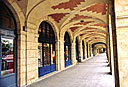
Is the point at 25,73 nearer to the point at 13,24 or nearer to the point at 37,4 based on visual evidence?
the point at 13,24

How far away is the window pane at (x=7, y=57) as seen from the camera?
391 cm

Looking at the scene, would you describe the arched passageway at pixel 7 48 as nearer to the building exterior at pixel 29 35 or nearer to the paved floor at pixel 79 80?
the building exterior at pixel 29 35

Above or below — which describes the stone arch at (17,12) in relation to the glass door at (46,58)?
above

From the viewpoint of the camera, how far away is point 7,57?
4.09 metres

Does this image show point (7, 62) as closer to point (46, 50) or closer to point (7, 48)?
point (7, 48)

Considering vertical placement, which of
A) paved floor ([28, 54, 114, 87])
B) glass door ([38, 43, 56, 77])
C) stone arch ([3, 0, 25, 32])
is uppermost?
stone arch ([3, 0, 25, 32])

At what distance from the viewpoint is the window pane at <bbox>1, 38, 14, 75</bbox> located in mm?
3911

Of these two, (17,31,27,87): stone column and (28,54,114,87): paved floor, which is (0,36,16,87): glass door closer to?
(17,31,27,87): stone column

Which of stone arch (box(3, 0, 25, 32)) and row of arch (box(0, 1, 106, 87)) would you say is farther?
stone arch (box(3, 0, 25, 32))

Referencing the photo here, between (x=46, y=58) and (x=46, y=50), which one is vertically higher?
(x=46, y=50)

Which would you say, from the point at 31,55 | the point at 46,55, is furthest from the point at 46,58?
the point at 31,55

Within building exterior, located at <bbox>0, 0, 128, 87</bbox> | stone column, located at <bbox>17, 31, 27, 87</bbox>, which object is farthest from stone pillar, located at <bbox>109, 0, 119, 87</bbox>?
stone column, located at <bbox>17, 31, 27, 87</bbox>

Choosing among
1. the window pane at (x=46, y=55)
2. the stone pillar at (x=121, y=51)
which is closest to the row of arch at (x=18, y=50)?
the window pane at (x=46, y=55)

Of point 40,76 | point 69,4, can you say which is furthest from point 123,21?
point 40,76
